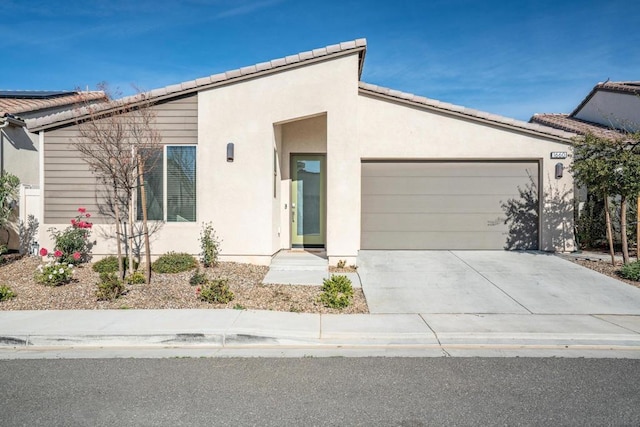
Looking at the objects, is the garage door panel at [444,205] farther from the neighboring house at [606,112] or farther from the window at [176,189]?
the neighboring house at [606,112]

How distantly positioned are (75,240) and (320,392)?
7.55 metres

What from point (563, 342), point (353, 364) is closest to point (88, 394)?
point (353, 364)

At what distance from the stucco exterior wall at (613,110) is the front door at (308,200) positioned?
9.77 metres

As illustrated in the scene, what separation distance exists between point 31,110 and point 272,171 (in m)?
9.03

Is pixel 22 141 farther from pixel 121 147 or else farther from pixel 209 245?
pixel 209 245

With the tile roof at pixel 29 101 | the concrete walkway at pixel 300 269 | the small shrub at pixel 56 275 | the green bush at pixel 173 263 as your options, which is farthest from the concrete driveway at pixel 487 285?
the tile roof at pixel 29 101

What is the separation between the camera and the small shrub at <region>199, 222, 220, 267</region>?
9.91 meters

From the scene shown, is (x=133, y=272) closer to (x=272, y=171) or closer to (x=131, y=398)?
(x=272, y=171)

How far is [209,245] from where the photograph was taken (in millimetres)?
9930

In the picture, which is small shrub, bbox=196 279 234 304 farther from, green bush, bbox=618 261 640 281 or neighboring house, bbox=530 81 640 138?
neighboring house, bbox=530 81 640 138

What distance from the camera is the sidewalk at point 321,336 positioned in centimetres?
576

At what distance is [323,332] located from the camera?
617 cm

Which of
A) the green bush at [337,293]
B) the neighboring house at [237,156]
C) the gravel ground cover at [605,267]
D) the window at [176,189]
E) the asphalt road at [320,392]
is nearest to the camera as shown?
the asphalt road at [320,392]

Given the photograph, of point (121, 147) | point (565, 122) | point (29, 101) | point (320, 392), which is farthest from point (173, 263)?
point (565, 122)
